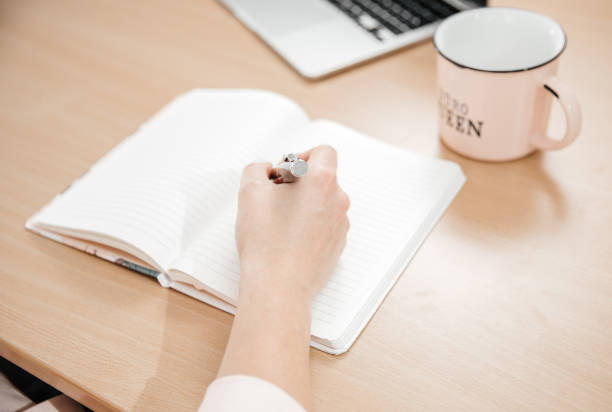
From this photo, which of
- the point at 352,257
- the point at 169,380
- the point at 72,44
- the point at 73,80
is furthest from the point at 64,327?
the point at 72,44

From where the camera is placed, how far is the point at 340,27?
888mm

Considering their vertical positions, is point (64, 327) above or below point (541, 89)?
below

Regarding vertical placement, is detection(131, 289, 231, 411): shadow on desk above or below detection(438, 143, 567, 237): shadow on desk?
below

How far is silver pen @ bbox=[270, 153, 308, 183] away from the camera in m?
0.52

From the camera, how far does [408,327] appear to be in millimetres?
519

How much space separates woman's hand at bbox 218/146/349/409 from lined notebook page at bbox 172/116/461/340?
26 millimetres

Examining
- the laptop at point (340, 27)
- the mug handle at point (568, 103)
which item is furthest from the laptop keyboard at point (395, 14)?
the mug handle at point (568, 103)

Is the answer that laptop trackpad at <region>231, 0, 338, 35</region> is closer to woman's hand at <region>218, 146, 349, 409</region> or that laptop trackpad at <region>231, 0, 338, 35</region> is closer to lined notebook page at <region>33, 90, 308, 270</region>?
lined notebook page at <region>33, 90, 308, 270</region>

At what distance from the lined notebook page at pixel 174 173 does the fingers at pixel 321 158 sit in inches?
4.4

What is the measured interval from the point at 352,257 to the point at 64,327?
→ 296mm

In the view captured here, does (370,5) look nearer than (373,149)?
No

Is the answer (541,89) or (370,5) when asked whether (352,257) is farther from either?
(370,5)

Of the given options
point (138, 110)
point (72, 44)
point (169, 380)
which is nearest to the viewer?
point (169, 380)

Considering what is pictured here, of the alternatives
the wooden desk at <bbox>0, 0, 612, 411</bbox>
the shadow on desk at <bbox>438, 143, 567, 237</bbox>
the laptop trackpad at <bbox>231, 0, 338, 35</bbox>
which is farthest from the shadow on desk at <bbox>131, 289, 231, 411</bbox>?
the laptop trackpad at <bbox>231, 0, 338, 35</bbox>
